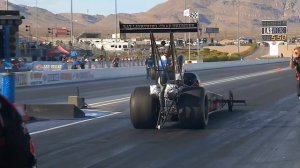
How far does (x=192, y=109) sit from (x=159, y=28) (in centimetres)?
208

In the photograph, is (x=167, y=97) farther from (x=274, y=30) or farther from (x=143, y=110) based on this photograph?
(x=274, y=30)

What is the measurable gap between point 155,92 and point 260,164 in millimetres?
5104

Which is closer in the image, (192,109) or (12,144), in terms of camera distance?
(12,144)

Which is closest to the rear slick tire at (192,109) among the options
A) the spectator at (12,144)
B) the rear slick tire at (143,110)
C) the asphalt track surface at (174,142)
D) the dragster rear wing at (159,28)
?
the asphalt track surface at (174,142)

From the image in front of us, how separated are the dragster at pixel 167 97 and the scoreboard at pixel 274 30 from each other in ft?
293

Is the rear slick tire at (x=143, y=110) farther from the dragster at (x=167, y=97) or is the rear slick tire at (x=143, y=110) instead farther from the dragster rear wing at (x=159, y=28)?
the dragster rear wing at (x=159, y=28)

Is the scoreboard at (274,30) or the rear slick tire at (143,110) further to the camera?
the scoreboard at (274,30)

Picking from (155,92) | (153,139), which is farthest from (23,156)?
(155,92)

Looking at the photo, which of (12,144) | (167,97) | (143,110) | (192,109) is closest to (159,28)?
(167,97)

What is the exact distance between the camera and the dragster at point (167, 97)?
48.6ft

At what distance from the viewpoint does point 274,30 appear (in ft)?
342

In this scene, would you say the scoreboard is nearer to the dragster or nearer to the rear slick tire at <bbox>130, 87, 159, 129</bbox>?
the dragster

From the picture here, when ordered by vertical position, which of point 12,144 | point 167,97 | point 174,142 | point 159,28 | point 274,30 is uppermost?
point 274,30

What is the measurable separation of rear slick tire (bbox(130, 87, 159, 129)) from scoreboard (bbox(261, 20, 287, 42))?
3527 inches
